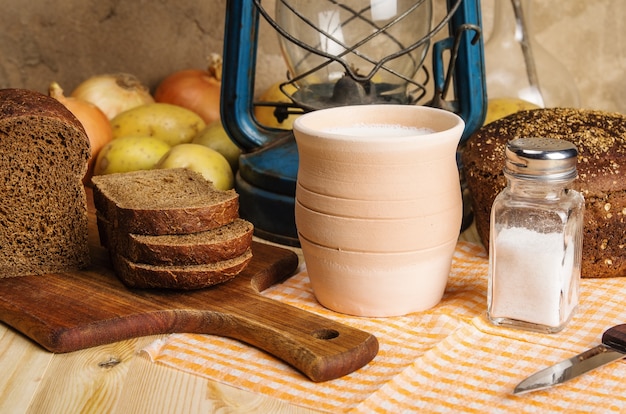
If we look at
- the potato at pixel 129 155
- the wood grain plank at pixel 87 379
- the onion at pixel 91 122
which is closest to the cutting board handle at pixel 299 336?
the wood grain plank at pixel 87 379

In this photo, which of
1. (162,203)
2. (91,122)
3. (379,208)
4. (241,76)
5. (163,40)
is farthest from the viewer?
(163,40)

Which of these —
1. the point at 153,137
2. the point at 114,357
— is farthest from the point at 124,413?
the point at 153,137

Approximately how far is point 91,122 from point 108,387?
930 millimetres

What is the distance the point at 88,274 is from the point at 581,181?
2.44 feet

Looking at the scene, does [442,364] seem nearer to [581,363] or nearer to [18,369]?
[581,363]

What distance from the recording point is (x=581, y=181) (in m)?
1.25

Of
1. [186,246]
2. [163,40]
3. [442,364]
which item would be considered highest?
[163,40]

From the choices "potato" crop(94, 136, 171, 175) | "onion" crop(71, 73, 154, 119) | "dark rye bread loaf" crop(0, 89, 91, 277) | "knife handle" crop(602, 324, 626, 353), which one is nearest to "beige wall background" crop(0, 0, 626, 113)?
"onion" crop(71, 73, 154, 119)

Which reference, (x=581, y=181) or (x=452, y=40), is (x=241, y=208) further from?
(x=581, y=181)

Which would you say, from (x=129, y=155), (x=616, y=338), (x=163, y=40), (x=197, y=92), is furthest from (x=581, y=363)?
(x=163, y=40)

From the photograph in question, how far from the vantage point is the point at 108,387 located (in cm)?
102

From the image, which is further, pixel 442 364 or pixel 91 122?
pixel 91 122

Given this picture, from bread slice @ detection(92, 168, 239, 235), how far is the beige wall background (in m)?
0.88

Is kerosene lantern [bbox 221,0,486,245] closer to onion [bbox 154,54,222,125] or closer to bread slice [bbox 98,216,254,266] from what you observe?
bread slice [bbox 98,216,254,266]
